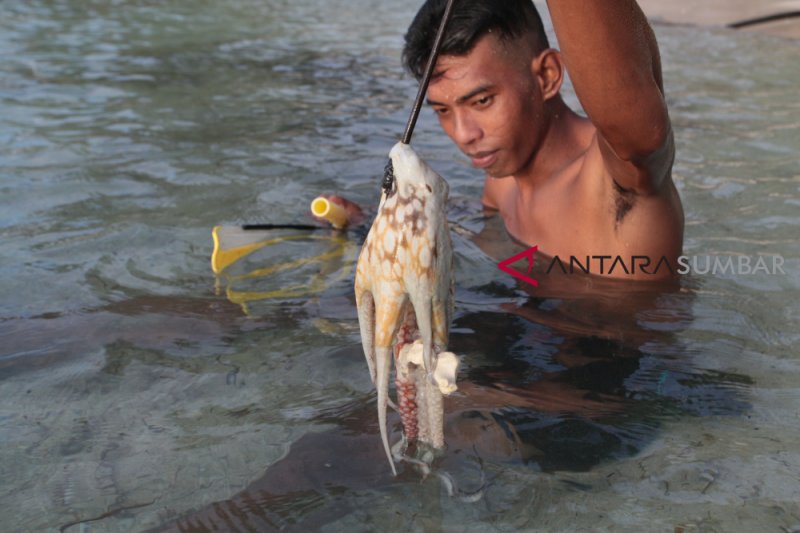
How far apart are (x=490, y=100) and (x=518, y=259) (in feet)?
2.40

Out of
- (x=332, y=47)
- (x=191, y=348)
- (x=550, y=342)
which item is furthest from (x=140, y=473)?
(x=332, y=47)

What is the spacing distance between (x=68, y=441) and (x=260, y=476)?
1.90 feet

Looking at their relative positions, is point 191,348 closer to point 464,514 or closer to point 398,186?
point 464,514

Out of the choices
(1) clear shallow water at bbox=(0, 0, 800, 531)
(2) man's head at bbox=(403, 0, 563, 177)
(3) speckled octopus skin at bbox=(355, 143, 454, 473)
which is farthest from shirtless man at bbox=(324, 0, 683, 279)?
(3) speckled octopus skin at bbox=(355, 143, 454, 473)

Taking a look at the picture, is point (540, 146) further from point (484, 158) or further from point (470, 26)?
point (470, 26)

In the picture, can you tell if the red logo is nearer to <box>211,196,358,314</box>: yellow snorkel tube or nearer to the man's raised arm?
<box>211,196,358,314</box>: yellow snorkel tube

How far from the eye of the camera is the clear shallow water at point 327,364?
1.98 meters

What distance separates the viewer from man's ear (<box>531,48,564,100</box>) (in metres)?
3.13

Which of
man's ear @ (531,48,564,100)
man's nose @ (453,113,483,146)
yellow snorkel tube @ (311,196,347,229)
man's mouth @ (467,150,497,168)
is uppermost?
man's ear @ (531,48,564,100)

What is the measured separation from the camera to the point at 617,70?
1.94 m

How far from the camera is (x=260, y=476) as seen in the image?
2.08 m

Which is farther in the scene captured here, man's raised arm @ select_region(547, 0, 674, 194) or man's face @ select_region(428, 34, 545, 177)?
man's face @ select_region(428, 34, 545, 177)

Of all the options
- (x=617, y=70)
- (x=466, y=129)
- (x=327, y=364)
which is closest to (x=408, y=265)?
(x=617, y=70)

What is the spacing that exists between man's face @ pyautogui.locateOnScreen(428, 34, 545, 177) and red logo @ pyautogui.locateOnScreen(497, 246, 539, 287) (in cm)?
42
